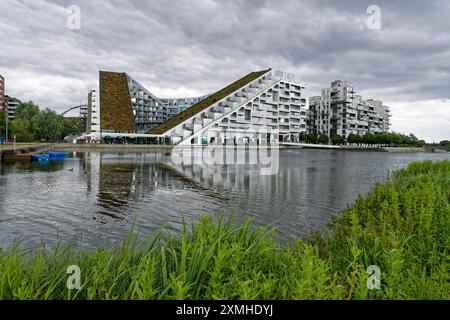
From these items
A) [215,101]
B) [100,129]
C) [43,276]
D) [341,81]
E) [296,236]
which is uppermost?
[341,81]

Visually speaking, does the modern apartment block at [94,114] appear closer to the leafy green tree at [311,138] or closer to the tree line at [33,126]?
the tree line at [33,126]

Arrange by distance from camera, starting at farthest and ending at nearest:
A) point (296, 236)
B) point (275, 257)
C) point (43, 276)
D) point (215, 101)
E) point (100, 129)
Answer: point (215, 101) → point (100, 129) → point (296, 236) → point (275, 257) → point (43, 276)

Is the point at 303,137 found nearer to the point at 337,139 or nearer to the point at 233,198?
the point at 337,139

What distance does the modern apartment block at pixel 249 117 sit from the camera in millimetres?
135125

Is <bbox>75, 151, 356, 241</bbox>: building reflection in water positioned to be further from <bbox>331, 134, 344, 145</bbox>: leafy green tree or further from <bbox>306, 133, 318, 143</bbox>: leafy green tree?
<bbox>331, 134, 344, 145</bbox>: leafy green tree

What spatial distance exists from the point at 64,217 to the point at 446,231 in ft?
51.6

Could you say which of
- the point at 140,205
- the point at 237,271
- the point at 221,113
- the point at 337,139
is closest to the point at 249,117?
the point at 221,113

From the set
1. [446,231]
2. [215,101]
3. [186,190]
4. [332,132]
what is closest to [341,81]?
[332,132]

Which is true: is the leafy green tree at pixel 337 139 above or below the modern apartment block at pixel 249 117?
below

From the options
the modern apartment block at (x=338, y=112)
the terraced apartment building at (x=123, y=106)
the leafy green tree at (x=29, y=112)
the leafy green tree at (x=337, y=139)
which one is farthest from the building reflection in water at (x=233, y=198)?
the modern apartment block at (x=338, y=112)

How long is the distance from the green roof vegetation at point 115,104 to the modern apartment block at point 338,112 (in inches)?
4205
